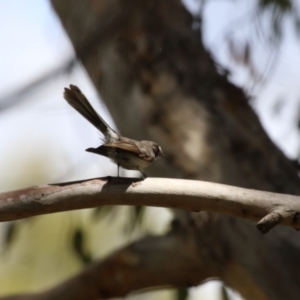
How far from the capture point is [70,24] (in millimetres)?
3143

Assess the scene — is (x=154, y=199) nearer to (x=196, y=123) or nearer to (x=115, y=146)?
(x=115, y=146)

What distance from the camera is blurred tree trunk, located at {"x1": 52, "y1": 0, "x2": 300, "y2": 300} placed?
92.9 inches

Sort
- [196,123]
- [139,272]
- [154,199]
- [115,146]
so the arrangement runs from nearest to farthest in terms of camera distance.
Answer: [154,199] < [115,146] < [196,123] < [139,272]

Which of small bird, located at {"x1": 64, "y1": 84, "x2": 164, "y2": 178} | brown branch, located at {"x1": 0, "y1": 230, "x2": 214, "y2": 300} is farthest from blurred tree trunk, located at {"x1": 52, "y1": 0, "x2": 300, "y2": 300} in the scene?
small bird, located at {"x1": 64, "y1": 84, "x2": 164, "y2": 178}

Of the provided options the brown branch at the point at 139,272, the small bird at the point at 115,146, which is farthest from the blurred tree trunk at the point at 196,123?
the small bird at the point at 115,146

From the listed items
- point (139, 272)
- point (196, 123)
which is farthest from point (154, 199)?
point (139, 272)

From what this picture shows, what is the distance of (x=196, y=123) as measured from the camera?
274cm

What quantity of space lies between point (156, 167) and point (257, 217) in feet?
3.81

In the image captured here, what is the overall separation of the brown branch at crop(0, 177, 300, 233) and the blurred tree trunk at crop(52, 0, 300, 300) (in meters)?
0.78

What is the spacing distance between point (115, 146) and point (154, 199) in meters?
0.33

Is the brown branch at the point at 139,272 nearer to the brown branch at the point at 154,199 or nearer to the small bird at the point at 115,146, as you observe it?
the small bird at the point at 115,146

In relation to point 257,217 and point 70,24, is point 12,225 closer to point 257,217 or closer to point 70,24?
point 70,24

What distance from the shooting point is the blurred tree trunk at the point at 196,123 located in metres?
2.36

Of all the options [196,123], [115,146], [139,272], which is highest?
[196,123]
